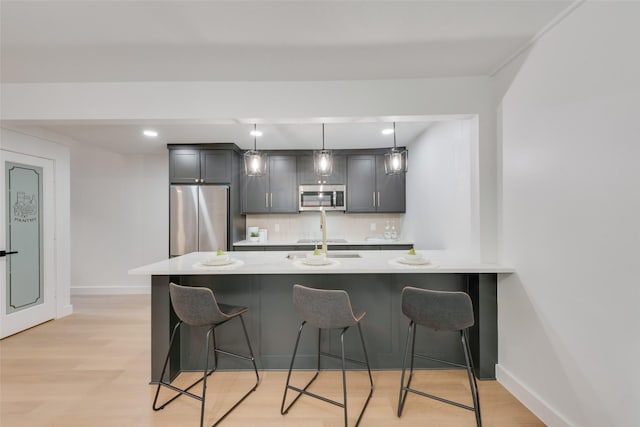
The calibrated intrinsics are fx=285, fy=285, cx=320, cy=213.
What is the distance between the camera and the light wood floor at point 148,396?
1.80 metres

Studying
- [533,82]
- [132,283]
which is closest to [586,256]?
[533,82]

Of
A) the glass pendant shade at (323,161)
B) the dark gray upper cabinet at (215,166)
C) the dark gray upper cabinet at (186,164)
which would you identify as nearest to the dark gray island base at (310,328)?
the glass pendant shade at (323,161)

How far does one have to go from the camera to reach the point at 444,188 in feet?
10.1

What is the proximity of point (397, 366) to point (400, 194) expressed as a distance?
271cm

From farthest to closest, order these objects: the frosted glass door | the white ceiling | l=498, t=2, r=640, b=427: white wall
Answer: the frosted glass door
the white ceiling
l=498, t=2, r=640, b=427: white wall

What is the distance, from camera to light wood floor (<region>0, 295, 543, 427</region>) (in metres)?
1.80

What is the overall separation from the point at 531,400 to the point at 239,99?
118 inches

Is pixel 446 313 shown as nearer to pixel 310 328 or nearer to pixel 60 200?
pixel 310 328

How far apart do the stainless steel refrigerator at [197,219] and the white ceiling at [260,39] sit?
1714mm

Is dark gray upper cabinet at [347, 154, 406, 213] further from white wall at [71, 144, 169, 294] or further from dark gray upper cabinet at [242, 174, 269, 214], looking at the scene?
white wall at [71, 144, 169, 294]

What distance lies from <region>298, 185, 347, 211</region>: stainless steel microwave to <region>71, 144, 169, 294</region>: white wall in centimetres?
227

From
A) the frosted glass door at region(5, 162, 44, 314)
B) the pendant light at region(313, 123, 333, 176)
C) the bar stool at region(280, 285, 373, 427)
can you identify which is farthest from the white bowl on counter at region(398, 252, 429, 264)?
the frosted glass door at region(5, 162, 44, 314)

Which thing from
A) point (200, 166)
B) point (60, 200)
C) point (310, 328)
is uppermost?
point (200, 166)

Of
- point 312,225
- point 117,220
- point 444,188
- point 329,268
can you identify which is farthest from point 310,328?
point 117,220
